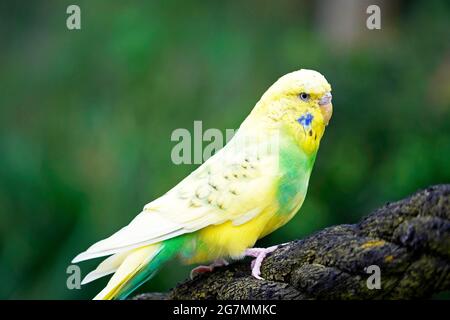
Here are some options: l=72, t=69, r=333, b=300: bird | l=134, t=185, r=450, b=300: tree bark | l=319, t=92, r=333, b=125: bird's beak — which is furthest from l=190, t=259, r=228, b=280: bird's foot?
l=319, t=92, r=333, b=125: bird's beak

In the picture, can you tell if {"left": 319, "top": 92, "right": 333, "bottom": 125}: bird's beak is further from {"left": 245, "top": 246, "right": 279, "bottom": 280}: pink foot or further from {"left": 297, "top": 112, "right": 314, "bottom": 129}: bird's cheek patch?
{"left": 245, "top": 246, "right": 279, "bottom": 280}: pink foot

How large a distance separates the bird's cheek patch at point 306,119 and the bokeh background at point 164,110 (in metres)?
1.80

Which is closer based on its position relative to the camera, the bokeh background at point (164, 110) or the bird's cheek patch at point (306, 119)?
the bird's cheek patch at point (306, 119)

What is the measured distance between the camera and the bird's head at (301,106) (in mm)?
3205

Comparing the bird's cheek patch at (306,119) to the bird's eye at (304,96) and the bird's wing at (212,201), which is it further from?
the bird's wing at (212,201)

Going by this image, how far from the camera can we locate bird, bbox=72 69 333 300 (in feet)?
10.0

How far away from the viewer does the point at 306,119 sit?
3229 mm

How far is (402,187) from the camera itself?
5004mm

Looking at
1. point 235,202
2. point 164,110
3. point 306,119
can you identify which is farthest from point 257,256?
point 164,110

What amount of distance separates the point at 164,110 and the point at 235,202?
281cm

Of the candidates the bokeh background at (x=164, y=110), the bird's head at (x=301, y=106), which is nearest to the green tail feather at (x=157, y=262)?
the bird's head at (x=301, y=106)

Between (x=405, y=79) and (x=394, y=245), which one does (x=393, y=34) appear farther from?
(x=394, y=245)
